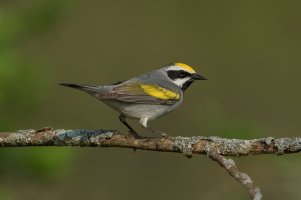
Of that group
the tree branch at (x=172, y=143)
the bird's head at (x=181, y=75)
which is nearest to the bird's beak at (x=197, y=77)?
the bird's head at (x=181, y=75)

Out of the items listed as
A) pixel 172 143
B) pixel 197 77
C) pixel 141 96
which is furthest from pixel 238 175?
pixel 197 77

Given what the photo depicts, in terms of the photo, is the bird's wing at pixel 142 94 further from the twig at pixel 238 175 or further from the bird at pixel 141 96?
the twig at pixel 238 175

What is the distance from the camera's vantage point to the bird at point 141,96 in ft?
22.4

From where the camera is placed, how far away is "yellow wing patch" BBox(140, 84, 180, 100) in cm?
732

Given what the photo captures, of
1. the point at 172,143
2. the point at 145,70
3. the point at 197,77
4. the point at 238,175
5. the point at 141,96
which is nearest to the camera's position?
the point at 238,175

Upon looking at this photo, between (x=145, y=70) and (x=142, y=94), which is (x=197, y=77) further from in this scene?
(x=145, y=70)

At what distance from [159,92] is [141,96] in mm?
293

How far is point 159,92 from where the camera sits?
7.42m

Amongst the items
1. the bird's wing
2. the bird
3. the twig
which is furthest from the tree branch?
the bird's wing

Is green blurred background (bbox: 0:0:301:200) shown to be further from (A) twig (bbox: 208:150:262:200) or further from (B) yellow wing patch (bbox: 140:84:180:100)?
(A) twig (bbox: 208:150:262:200)

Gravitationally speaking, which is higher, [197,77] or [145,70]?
[197,77]

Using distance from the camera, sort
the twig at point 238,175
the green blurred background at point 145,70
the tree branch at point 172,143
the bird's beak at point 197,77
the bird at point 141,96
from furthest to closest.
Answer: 1. the bird's beak at point 197,77
2. the green blurred background at point 145,70
3. the bird at point 141,96
4. the tree branch at point 172,143
5. the twig at point 238,175

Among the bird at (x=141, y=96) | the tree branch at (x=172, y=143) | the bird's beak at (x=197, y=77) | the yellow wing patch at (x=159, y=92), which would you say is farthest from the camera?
the bird's beak at (x=197, y=77)

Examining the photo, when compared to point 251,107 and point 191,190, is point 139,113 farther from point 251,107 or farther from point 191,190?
point 251,107
